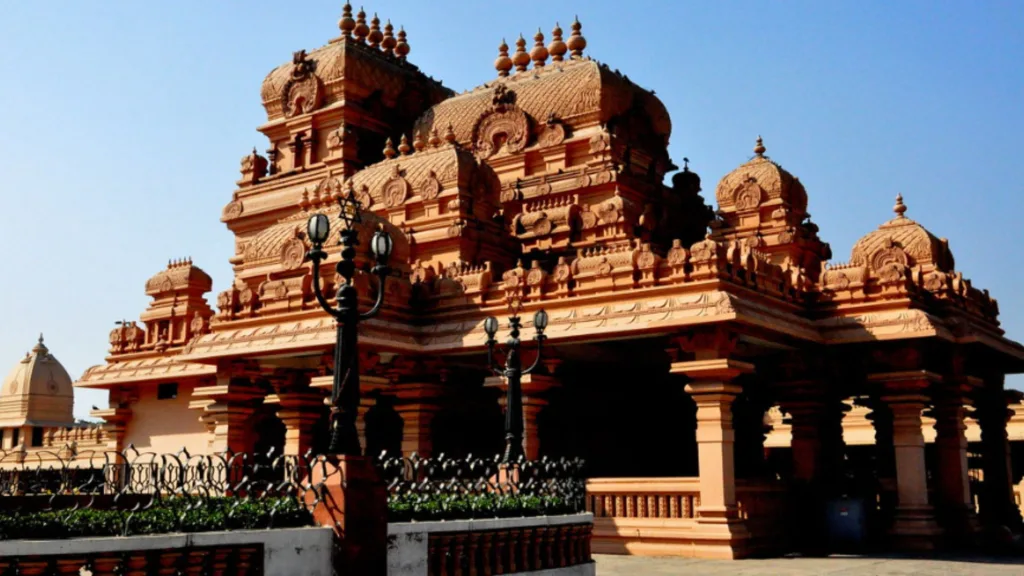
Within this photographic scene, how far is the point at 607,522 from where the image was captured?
16297mm

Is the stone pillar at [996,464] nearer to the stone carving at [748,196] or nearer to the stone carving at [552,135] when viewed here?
the stone carving at [748,196]

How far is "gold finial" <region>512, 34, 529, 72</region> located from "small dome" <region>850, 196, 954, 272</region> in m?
10.7

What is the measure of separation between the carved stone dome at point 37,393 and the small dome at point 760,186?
29781 millimetres

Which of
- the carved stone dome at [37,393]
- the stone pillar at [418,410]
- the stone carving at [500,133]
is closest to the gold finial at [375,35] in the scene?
the stone carving at [500,133]

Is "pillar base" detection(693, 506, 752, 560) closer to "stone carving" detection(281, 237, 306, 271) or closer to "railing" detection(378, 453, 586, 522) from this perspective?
"railing" detection(378, 453, 586, 522)

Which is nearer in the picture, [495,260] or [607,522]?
[607,522]

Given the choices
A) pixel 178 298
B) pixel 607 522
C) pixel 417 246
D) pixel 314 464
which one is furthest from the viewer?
pixel 178 298

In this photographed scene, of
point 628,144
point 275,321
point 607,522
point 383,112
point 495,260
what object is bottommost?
point 607,522

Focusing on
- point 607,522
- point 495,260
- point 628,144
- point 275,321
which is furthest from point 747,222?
point 275,321

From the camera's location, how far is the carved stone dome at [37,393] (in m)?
41.2

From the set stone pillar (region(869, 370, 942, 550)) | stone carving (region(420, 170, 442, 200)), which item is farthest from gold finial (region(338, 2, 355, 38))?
stone pillar (region(869, 370, 942, 550))

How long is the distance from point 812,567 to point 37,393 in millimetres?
35279

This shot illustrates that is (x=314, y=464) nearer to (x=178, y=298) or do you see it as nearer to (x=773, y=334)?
(x=773, y=334)

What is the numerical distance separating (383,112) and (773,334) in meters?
14.7
